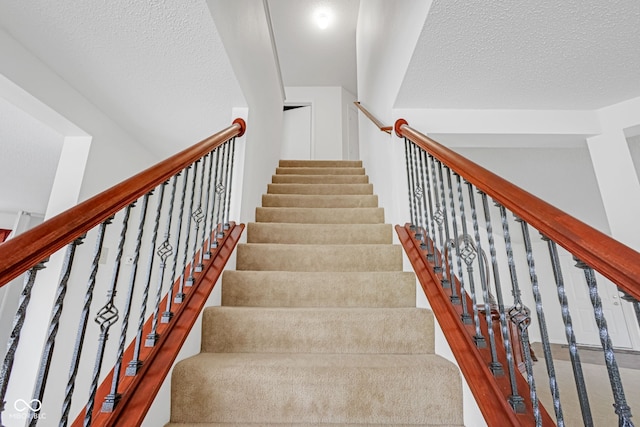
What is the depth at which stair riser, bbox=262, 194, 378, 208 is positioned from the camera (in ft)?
8.99

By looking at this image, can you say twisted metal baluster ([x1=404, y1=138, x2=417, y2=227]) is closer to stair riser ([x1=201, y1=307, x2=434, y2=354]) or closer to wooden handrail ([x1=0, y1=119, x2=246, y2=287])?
stair riser ([x1=201, y1=307, x2=434, y2=354])

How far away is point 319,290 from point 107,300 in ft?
3.17

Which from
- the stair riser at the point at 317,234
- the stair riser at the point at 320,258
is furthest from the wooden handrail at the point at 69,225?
the stair riser at the point at 317,234

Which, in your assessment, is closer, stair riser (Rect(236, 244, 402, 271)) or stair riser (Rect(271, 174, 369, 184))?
stair riser (Rect(236, 244, 402, 271))

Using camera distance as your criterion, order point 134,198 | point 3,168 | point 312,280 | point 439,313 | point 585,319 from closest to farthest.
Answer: point 134,198
point 439,313
point 312,280
point 3,168
point 585,319

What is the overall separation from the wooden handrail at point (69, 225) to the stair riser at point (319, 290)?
29.9 inches

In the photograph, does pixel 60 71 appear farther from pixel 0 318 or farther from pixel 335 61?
pixel 335 61

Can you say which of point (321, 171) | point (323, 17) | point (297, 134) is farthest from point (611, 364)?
point (297, 134)

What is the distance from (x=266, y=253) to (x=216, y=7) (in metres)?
1.35

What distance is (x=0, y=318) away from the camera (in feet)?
12.4

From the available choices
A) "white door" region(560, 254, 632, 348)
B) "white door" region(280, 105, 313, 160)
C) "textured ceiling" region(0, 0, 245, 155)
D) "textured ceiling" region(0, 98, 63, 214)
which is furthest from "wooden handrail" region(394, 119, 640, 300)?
"white door" region(560, 254, 632, 348)

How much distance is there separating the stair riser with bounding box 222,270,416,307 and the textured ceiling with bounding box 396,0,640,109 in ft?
3.86

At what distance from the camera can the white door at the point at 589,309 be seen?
534 centimetres

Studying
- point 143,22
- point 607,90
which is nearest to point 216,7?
point 143,22
